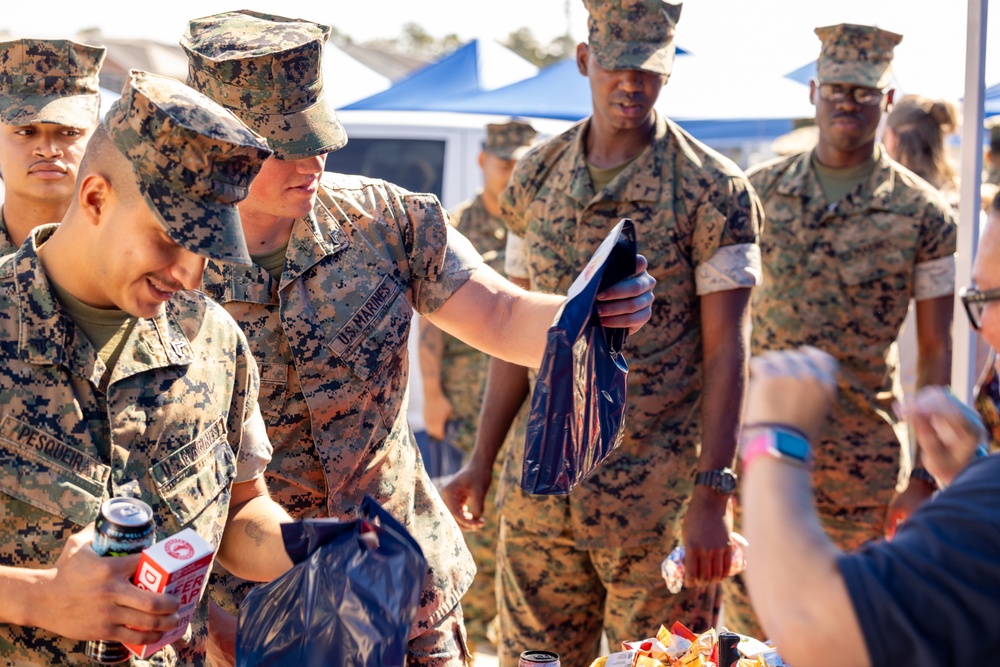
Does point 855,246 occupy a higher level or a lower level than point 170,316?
lower

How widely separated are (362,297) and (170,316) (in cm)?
69

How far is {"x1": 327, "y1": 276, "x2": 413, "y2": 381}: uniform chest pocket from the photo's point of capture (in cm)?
284

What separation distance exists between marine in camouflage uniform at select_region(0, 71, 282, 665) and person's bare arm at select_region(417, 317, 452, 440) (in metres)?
4.40

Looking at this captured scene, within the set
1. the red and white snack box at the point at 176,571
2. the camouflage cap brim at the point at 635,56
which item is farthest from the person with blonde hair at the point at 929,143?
the red and white snack box at the point at 176,571

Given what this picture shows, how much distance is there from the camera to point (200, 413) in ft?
7.29

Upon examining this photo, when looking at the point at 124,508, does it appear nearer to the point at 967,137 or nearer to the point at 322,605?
the point at 322,605

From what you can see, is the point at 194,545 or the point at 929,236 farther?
the point at 929,236

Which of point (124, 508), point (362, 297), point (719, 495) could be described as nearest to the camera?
point (124, 508)

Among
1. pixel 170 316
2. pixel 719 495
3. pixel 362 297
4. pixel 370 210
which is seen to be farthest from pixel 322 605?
pixel 719 495

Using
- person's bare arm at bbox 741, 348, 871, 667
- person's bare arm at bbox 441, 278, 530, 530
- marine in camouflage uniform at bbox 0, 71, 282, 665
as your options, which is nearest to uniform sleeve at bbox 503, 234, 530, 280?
person's bare arm at bbox 441, 278, 530, 530

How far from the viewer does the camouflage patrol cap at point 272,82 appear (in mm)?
2705

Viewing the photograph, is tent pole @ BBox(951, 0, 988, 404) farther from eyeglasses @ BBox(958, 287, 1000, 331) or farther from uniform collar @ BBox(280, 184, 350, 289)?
uniform collar @ BBox(280, 184, 350, 289)

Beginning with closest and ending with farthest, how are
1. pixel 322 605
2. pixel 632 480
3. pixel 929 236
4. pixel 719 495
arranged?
pixel 322 605
pixel 719 495
pixel 632 480
pixel 929 236

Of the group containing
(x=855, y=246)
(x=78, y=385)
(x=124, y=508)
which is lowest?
(x=855, y=246)
